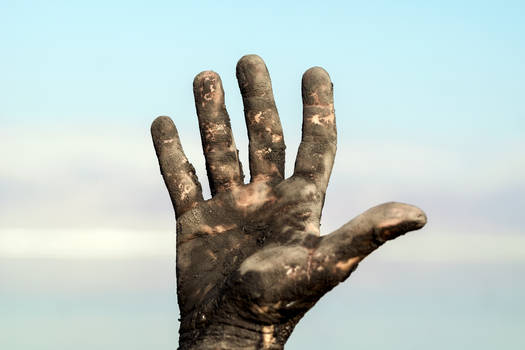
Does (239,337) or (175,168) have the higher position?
(175,168)

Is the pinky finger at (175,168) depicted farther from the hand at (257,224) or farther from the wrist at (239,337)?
the wrist at (239,337)

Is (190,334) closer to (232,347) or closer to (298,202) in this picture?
(232,347)

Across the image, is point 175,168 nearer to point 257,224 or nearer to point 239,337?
point 257,224

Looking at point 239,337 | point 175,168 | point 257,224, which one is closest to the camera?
point 239,337

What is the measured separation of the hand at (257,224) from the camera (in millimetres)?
6617

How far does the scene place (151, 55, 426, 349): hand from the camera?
21.7ft

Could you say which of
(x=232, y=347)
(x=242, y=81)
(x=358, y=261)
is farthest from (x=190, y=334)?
(x=242, y=81)

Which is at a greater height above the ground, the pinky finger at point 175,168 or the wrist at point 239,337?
the pinky finger at point 175,168

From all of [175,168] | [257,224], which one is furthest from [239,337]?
[175,168]

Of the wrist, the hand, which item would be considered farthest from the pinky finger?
the wrist

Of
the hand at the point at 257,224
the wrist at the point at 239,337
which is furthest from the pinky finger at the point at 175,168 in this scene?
the wrist at the point at 239,337

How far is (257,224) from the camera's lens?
742 cm

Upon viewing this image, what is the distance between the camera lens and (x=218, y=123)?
26.2ft

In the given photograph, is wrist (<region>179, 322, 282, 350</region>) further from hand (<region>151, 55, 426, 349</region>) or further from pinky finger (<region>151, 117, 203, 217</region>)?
pinky finger (<region>151, 117, 203, 217</region>)
